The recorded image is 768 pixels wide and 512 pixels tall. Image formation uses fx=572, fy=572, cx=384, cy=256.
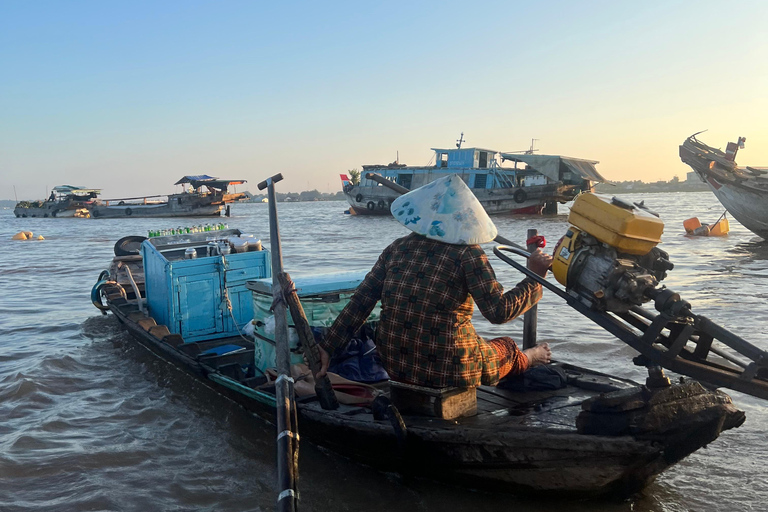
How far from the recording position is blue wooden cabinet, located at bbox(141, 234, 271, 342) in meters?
6.21

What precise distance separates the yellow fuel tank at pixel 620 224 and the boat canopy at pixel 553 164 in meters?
31.1

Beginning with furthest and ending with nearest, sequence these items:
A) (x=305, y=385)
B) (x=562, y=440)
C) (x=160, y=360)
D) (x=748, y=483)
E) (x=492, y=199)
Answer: (x=492, y=199), (x=160, y=360), (x=305, y=385), (x=748, y=483), (x=562, y=440)

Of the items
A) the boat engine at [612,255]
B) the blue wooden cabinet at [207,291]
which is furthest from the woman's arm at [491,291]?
the blue wooden cabinet at [207,291]

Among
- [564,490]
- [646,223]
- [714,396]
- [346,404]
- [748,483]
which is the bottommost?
[748,483]

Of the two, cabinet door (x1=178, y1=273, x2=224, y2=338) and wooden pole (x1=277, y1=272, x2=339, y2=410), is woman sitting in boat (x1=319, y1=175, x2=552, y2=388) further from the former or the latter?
cabinet door (x1=178, y1=273, x2=224, y2=338)

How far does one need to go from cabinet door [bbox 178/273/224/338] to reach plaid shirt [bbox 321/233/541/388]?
11.2ft

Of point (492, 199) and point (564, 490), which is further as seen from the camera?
point (492, 199)

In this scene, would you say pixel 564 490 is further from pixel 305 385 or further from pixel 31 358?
pixel 31 358

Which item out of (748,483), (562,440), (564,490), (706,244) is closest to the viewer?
(562,440)

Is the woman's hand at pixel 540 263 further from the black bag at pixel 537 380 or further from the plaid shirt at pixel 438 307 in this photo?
the black bag at pixel 537 380

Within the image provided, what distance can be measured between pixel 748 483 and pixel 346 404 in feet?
9.05

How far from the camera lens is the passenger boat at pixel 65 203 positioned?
4816cm

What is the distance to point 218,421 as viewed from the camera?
522 cm

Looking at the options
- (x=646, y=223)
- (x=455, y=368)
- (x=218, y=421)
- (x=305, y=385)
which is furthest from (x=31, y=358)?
(x=646, y=223)
